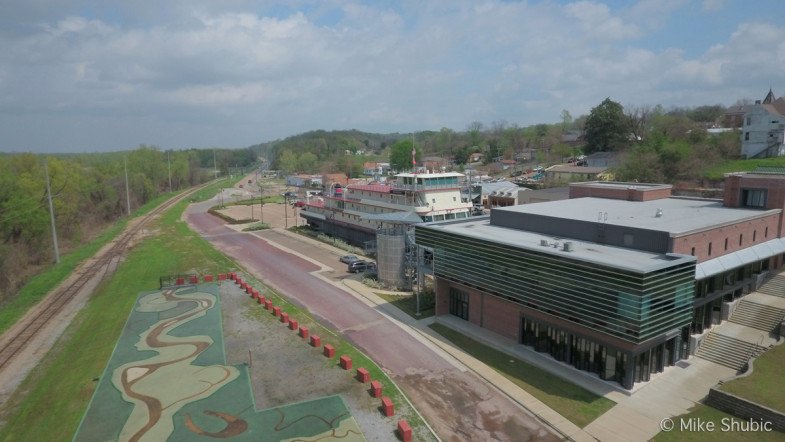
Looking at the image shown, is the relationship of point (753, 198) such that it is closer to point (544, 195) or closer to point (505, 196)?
point (544, 195)

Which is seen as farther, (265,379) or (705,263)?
(705,263)

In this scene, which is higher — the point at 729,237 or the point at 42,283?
the point at 729,237

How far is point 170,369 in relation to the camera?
28.6 meters

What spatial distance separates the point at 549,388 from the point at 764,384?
1028 centimetres

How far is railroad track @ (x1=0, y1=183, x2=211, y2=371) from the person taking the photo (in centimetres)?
3376

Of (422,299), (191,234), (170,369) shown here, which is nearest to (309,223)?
(191,234)

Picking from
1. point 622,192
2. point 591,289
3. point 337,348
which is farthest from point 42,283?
point 622,192

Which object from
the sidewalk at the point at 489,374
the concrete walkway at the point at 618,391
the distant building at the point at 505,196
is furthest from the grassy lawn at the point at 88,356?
the distant building at the point at 505,196

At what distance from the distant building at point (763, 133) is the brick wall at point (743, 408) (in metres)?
76.2

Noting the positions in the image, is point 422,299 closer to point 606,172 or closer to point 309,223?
point 309,223

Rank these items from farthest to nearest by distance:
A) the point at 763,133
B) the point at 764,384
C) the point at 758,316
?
the point at 763,133 → the point at 758,316 → the point at 764,384

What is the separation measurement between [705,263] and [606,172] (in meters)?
65.1

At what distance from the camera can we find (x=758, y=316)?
98.6 ft

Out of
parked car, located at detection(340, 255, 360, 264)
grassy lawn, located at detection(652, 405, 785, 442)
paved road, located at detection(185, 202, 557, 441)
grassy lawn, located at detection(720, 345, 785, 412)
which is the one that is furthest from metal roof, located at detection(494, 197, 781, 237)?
parked car, located at detection(340, 255, 360, 264)
